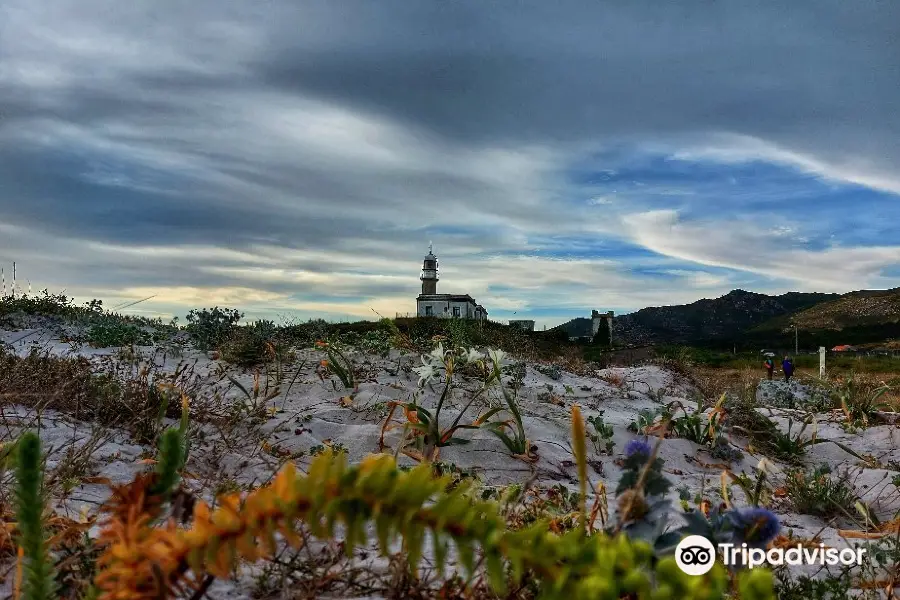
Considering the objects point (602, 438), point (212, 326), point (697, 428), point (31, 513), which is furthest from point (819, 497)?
point (212, 326)

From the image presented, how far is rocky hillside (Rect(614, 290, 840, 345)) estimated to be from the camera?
3457 inches

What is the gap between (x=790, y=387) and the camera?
1080 cm

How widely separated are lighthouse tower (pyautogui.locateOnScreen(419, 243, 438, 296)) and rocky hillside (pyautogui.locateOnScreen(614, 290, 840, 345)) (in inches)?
1309

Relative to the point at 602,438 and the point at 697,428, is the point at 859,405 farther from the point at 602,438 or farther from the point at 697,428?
the point at 602,438

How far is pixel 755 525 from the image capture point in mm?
1438

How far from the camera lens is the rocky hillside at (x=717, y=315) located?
8781 centimetres

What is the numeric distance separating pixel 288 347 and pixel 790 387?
7969mm

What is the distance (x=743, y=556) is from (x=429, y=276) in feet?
186

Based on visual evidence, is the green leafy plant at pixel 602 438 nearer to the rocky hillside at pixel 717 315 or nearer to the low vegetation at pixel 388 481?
the low vegetation at pixel 388 481

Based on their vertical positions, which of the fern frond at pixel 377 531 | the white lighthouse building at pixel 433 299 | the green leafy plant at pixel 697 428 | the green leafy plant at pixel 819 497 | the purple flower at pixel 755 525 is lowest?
the green leafy plant at pixel 819 497

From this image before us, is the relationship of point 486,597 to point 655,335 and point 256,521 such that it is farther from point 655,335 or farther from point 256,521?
point 655,335

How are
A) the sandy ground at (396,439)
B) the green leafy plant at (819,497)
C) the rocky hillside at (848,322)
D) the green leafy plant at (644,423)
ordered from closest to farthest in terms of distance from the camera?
the sandy ground at (396,439) → the green leafy plant at (819,497) → the green leafy plant at (644,423) → the rocky hillside at (848,322)

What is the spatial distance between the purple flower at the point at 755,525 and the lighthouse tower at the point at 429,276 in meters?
56.2

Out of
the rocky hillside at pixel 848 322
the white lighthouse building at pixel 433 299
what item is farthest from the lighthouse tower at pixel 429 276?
the rocky hillside at pixel 848 322
